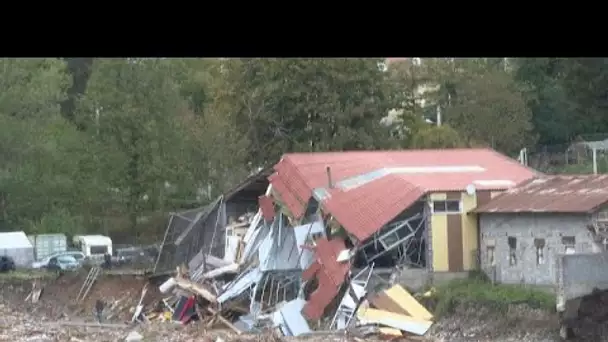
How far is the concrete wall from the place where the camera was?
69.1 ft

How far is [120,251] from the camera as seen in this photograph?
33.6m

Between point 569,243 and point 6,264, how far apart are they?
15284 millimetres

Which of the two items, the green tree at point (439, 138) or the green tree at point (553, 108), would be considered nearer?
the green tree at point (439, 138)

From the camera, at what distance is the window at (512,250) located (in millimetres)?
22297

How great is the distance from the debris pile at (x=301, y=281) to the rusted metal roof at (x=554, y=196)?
165 centimetres

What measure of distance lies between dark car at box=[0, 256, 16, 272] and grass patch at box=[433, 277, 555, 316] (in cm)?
1285

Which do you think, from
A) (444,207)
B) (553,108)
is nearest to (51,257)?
(444,207)

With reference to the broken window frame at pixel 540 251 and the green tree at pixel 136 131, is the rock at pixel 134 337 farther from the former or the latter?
the green tree at pixel 136 131

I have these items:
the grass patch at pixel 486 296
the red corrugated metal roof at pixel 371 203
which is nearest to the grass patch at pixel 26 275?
the red corrugated metal roof at pixel 371 203

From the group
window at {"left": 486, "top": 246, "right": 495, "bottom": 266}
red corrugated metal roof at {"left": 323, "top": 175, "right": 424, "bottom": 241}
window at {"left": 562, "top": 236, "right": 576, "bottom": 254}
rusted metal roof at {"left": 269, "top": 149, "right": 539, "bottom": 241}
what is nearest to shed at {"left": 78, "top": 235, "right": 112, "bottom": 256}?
rusted metal roof at {"left": 269, "top": 149, "right": 539, "bottom": 241}

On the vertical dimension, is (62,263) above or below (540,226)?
below

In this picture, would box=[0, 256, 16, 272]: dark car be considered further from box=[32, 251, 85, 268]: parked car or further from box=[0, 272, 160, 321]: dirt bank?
box=[0, 272, 160, 321]: dirt bank

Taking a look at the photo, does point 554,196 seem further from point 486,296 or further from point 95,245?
point 95,245

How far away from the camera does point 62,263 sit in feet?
101
